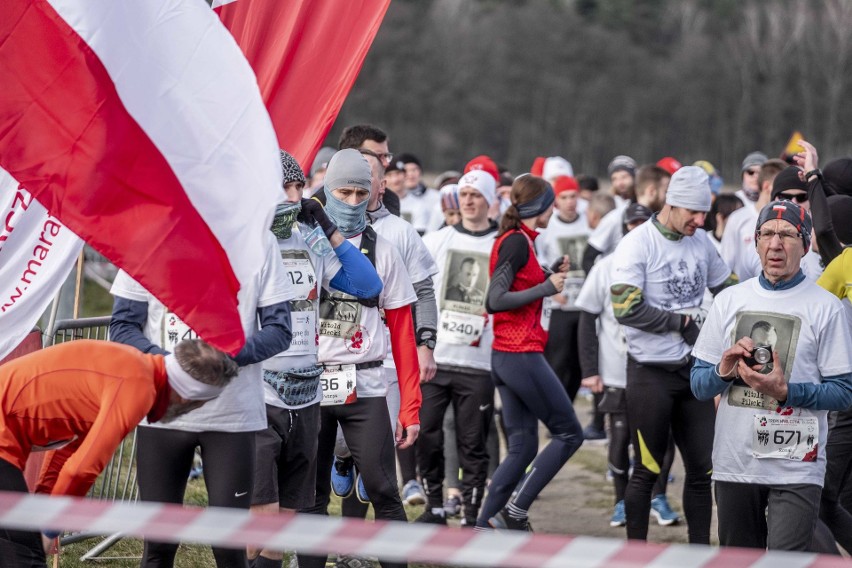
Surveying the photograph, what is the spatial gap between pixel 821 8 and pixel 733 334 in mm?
60503

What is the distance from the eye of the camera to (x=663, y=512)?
8.43 m

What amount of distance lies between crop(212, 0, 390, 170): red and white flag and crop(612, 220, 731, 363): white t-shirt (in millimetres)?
1852

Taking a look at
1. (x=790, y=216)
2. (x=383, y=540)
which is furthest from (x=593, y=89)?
(x=383, y=540)

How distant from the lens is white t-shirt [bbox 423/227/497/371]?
8109mm

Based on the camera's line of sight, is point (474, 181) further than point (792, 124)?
No

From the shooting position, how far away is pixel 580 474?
10125 millimetres

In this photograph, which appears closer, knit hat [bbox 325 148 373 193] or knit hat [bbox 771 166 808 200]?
knit hat [bbox 325 148 373 193]

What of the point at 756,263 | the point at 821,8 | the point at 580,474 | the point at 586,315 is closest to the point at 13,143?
the point at 586,315

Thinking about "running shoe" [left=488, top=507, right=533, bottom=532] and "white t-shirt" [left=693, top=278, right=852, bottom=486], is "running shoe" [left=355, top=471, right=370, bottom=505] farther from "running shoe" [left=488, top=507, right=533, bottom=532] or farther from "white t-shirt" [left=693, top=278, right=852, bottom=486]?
"white t-shirt" [left=693, top=278, right=852, bottom=486]

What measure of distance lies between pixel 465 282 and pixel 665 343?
5.89ft

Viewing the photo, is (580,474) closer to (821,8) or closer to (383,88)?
(383,88)

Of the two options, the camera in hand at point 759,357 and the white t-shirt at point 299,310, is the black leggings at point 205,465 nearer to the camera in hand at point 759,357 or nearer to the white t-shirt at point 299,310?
the white t-shirt at point 299,310

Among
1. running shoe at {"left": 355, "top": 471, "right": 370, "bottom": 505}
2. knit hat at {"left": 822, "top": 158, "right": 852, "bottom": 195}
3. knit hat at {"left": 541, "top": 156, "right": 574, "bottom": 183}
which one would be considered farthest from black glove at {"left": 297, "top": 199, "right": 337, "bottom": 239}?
knit hat at {"left": 541, "top": 156, "right": 574, "bottom": 183}

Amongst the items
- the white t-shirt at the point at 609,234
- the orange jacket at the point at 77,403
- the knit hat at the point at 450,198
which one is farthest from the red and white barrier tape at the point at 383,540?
the white t-shirt at the point at 609,234
